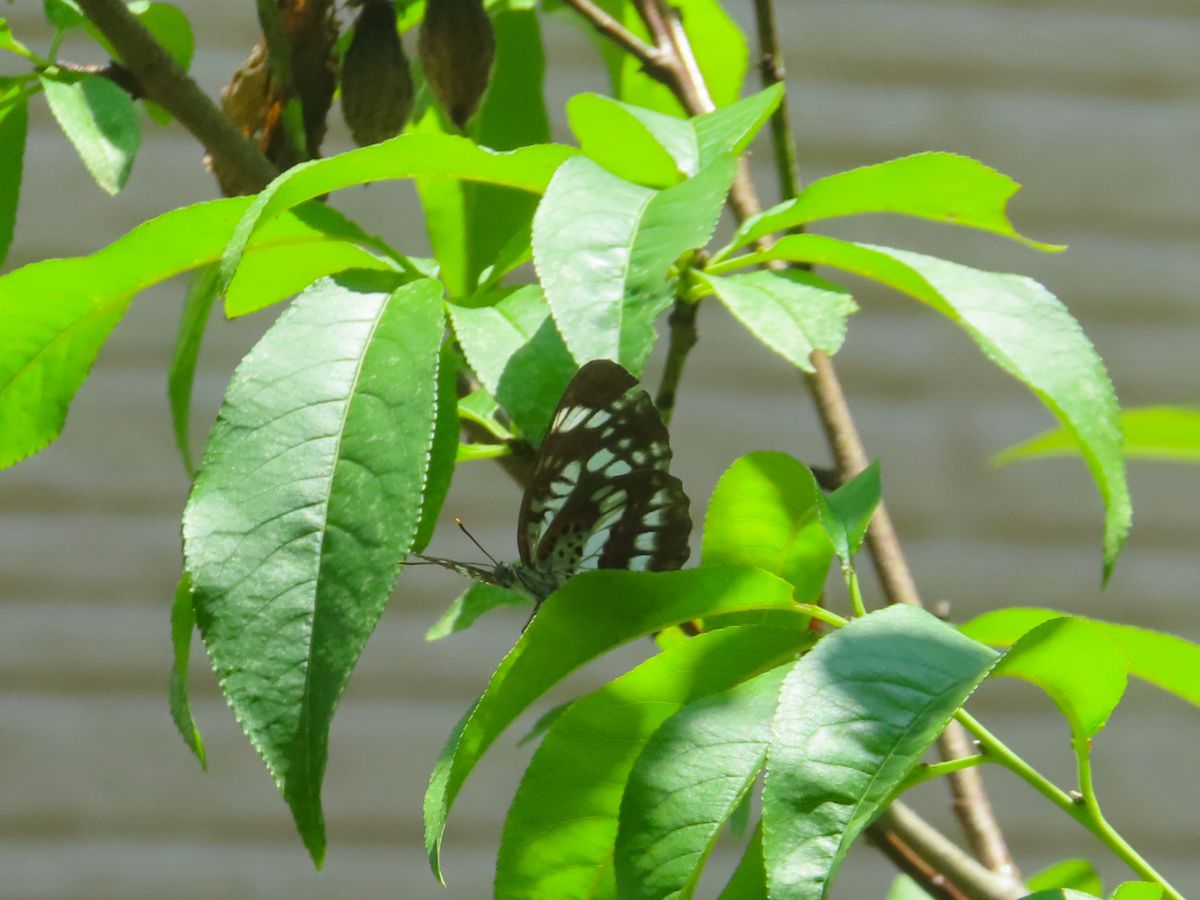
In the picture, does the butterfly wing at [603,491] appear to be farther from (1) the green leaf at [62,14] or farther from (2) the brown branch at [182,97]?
(1) the green leaf at [62,14]

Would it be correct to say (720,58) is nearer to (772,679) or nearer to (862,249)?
(862,249)

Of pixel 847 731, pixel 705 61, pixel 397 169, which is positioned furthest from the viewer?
pixel 705 61

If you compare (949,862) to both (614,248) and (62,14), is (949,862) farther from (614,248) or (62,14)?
(62,14)

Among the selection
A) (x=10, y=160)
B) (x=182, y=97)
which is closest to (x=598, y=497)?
(x=182, y=97)

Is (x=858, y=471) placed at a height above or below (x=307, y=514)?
below

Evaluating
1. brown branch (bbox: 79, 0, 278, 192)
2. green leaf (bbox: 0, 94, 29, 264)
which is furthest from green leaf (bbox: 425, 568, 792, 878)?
green leaf (bbox: 0, 94, 29, 264)

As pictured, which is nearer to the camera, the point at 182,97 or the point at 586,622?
the point at 586,622
